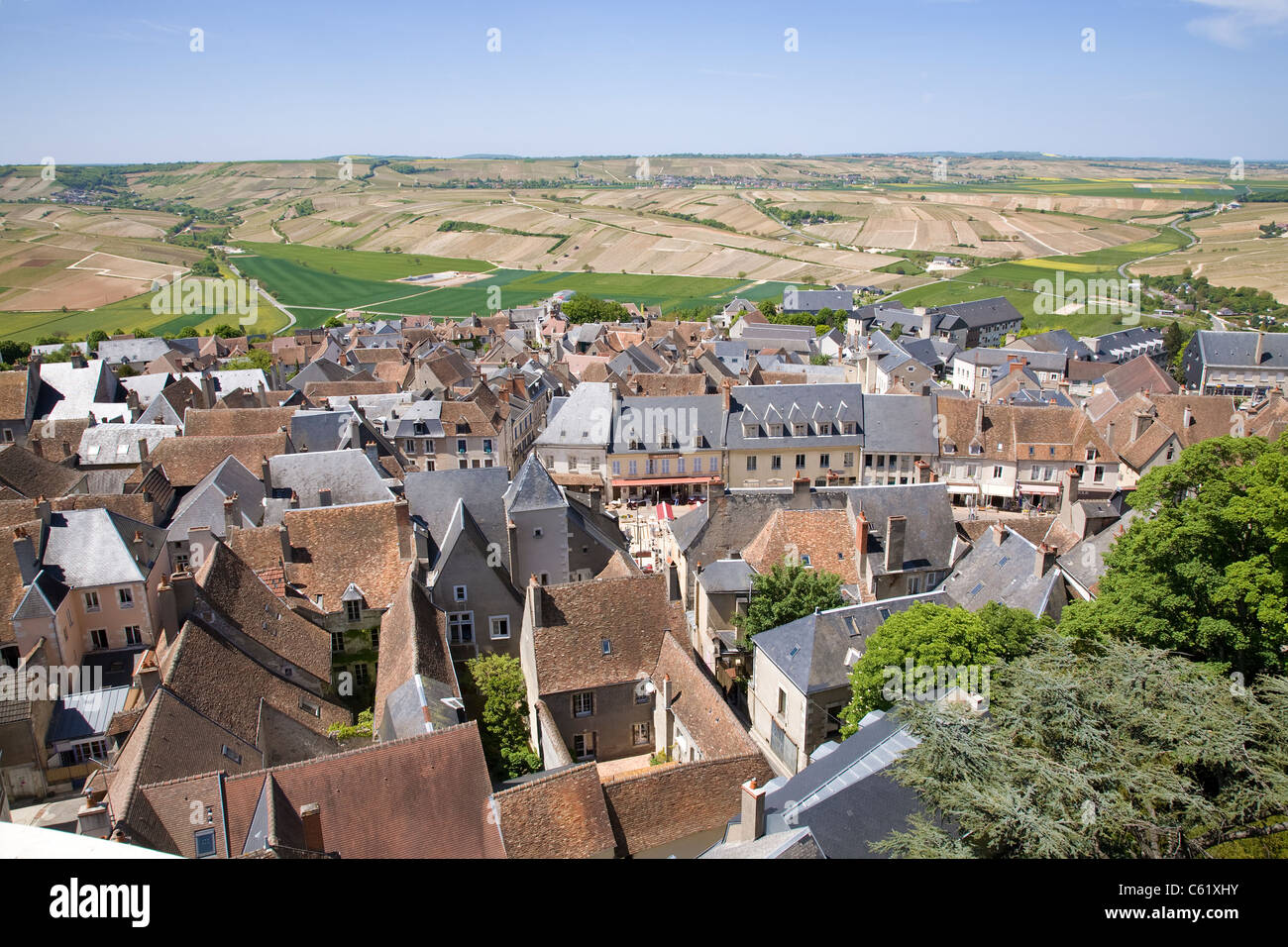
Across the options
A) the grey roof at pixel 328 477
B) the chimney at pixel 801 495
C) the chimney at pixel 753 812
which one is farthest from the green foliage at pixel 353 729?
the chimney at pixel 801 495

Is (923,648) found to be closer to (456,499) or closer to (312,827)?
(312,827)

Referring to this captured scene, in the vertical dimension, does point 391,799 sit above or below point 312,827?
below

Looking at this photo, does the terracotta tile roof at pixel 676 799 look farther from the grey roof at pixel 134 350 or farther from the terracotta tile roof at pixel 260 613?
the grey roof at pixel 134 350

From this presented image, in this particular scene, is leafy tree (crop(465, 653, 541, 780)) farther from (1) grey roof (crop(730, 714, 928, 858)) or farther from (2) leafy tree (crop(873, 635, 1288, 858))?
(2) leafy tree (crop(873, 635, 1288, 858))

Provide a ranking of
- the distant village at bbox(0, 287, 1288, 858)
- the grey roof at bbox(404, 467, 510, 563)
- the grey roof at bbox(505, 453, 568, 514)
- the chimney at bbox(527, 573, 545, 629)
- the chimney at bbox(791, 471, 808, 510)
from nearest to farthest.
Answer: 1. the distant village at bbox(0, 287, 1288, 858)
2. the chimney at bbox(527, 573, 545, 629)
3. the grey roof at bbox(505, 453, 568, 514)
4. the grey roof at bbox(404, 467, 510, 563)
5. the chimney at bbox(791, 471, 808, 510)

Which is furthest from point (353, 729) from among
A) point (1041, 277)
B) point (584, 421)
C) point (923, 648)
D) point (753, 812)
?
point (1041, 277)

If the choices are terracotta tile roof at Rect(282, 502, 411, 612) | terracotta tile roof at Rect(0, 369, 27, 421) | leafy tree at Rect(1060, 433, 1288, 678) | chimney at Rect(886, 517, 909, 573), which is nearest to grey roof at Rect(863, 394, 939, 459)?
chimney at Rect(886, 517, 909, 573)
